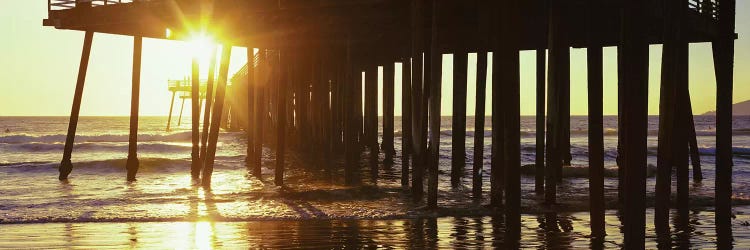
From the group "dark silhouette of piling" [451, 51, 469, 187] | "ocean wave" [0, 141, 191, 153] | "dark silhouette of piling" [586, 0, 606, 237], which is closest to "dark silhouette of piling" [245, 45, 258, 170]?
"dark silhouette of piling" [451, 51, 469, 187]

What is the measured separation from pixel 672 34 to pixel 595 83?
4.26ft

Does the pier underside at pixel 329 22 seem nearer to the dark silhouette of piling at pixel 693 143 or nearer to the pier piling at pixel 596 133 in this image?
the dark silhouette of piling at pixel 693 143

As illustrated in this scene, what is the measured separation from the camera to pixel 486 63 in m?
14.5

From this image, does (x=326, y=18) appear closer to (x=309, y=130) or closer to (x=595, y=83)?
(x=595, y=83)

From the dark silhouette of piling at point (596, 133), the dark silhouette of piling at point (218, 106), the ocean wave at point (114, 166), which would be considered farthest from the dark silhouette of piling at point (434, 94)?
the ocean wave at point (114, 166)

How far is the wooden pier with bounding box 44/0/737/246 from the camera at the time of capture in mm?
8812

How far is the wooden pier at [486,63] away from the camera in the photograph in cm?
881

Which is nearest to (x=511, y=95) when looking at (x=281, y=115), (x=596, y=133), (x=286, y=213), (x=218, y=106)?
(x=596, y=133)

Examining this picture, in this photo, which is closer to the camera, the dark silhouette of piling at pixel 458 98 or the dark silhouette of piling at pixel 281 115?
the dark silhouette of piling at pixel 458 98

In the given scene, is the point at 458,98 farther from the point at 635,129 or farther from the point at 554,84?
the point at 635,129

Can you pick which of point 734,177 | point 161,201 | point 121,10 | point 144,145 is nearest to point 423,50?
point 161,201

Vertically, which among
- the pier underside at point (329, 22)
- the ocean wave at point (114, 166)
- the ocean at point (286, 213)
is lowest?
the ocean wave at point (114, 166)

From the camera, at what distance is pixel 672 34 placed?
9.34 meters

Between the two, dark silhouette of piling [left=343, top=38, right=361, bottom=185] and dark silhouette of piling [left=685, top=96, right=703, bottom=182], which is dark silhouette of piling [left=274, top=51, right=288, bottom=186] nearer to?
dark silhouette of piling [left=343, top=38, right=361, bottom=185]
